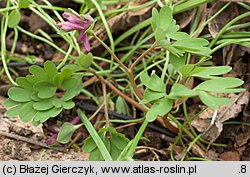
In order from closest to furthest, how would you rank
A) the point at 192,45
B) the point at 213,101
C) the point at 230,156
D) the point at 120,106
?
the point at 213,101 → the point at 192,45 → the point at 230,156 → the point at 120,106

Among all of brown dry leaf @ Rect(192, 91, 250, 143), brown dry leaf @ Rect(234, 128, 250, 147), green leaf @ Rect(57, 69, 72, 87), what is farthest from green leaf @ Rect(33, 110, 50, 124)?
brown dry leaf @ Rect(234, 128, 250, 147)

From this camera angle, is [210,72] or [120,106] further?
[120,106]

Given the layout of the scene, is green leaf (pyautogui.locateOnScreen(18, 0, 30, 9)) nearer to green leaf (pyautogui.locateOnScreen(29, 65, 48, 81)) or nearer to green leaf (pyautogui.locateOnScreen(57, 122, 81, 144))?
green leaf (pyautogui.locateOnScreen(29, 65, 48, 81))

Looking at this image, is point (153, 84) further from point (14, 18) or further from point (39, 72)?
point (14, 18)

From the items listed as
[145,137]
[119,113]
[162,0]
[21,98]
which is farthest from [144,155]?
[162,0]

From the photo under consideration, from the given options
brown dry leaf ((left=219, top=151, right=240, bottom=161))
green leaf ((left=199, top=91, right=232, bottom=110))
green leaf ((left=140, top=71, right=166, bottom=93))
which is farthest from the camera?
brown dry leaf ((left=219, top=151, right=240, bottom=161))

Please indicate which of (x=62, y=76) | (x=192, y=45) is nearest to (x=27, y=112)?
(x=62, y=76)
